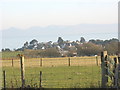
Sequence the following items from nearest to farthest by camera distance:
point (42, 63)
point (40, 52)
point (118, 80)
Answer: point (118, 80) < point (42, 63) < point (40, 52)

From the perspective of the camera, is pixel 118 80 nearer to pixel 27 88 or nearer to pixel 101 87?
pixel 101 87

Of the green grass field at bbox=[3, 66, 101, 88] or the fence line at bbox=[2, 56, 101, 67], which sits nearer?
the green grass field at bbox=[3, 66, 101, 88]

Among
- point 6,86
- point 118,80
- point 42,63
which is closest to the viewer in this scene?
point 118,80

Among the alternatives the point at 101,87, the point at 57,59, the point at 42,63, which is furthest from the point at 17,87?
the point at 57,59

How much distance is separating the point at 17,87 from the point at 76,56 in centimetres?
3311

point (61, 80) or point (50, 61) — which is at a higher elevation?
point (61, 80)

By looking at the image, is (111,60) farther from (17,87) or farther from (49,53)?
(49,53)

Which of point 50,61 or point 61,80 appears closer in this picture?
point 61,80

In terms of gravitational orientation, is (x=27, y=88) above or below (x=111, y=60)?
below

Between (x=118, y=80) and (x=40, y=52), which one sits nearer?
(x=118, y=80)

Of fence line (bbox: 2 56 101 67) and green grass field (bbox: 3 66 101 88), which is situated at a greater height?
green grass field (bbox: 3 66 101 88)

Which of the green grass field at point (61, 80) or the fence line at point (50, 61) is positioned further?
the fence line at point (50, 61)

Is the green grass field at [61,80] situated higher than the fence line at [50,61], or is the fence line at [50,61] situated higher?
the green grass field at [61,80]

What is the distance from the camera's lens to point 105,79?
10703 millimetres
